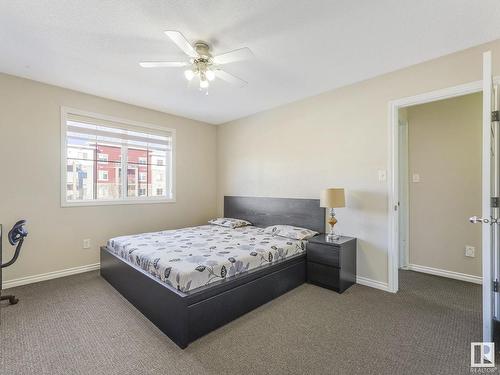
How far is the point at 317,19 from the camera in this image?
1949 mm

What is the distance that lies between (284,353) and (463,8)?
9.48 feet

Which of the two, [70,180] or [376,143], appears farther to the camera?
[70,180]

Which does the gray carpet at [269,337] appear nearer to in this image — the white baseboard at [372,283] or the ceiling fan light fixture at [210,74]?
the white baseboard at [372,283]

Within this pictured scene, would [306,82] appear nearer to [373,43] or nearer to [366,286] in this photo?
[373,43]

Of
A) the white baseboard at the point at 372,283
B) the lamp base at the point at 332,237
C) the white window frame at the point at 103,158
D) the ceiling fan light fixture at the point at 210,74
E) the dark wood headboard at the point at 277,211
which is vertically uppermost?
the ceiling fan light fixture at the point at 210,74

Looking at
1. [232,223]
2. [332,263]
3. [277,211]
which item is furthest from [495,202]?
[232,223]

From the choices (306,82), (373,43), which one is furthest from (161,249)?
(373,43)

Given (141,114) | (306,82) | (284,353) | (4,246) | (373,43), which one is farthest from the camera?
(141,114)

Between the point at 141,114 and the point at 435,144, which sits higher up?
the point at 141,114

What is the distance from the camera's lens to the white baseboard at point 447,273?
3.03 metres

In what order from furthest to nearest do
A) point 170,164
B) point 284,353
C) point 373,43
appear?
1. point 170,164
2. point 373,43
3. point 284,353

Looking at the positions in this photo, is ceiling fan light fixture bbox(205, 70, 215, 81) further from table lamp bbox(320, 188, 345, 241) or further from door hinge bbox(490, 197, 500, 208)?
door hinge bbox(490, 197, 500, 208)

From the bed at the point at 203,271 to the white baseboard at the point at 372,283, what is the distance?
710 millimetres

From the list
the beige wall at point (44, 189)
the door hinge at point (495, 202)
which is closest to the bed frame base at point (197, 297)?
the beige wall at point (44, 189)
